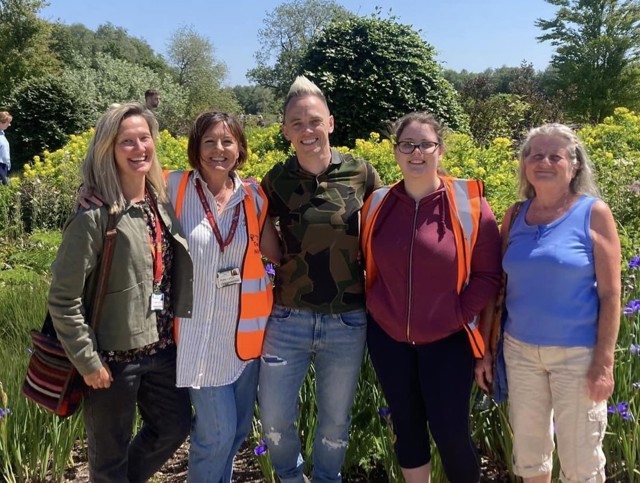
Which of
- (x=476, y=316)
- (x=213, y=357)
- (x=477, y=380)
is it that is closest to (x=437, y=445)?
(x=477, y=380)

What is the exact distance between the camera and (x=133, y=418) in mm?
2207

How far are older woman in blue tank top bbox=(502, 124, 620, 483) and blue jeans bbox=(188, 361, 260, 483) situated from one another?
1058mm

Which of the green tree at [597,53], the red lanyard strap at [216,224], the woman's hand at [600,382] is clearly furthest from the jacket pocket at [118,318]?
the green tree at [597,53]

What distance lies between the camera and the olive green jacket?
6.40 ft

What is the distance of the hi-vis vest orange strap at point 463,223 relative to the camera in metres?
2.16

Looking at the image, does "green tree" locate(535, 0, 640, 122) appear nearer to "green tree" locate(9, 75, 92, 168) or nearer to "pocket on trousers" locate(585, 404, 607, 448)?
"green tree" locate(9, 75, 92, 168)

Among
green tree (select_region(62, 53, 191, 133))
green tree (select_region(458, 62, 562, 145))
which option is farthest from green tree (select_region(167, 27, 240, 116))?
green tree (select_region(458, 62, 562, 145))

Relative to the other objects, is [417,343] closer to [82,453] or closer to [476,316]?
[476,316]

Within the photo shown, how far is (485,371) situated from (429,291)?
0.43m

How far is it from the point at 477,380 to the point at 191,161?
4.71 feet

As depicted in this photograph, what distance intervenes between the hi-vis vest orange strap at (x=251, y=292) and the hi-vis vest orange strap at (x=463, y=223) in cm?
43

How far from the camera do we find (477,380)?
232 cm

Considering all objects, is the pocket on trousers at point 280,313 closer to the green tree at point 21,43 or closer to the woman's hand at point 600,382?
the woman's hand at point 600,382

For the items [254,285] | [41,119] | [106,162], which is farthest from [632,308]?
[41,119]
